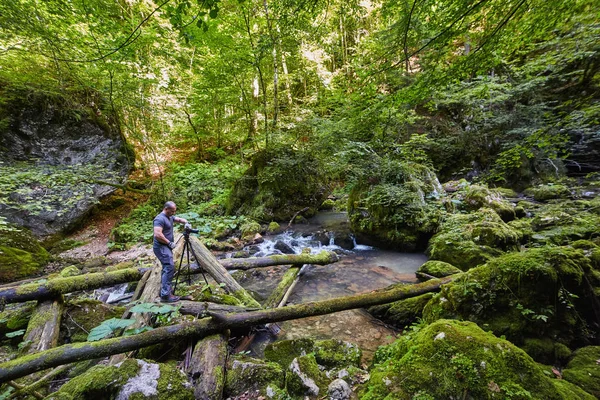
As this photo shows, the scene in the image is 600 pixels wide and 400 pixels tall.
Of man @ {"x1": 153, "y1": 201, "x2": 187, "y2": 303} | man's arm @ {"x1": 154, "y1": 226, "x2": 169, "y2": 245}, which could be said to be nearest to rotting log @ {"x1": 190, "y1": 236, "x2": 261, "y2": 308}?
man @ {"x1": 153, "y1": 201, "x2": 187, "y2": 303}

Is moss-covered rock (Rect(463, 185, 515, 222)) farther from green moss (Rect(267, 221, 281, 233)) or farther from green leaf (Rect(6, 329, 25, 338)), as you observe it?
green leaf (Rect(6, 329, 25, 338))

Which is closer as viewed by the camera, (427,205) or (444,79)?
(444,79)

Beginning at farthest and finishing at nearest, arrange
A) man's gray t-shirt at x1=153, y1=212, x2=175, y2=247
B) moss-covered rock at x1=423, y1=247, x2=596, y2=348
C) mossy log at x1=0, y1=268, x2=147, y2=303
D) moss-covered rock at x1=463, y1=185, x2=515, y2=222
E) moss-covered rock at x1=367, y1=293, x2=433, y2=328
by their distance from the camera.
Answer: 1. moss-covered rock at x1=463, y1=185, x2=515, y2=222
2. man's gray t-shirt at x1=153, y1=212, x2=175, y2=247
3. moss-covered rock at x1=367, y1=293, x2=433, y2=328
4. mossy log at x1=0, y1=268, x2=147, y2=303
5. moss-covered rock at x1=423, y1=247, x2=596, y2=348

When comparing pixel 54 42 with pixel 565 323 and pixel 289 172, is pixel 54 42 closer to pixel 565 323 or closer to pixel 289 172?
pixel 289 172

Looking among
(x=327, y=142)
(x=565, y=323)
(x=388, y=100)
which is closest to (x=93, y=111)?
(x=327, y=142)

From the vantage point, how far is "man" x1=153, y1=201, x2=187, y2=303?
460 cm

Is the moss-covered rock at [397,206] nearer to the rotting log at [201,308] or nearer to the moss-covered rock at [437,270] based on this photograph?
the moss-covered rock at [437,270]

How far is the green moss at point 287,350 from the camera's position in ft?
10.9

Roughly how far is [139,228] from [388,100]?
11.7 metres

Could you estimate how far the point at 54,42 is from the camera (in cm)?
807

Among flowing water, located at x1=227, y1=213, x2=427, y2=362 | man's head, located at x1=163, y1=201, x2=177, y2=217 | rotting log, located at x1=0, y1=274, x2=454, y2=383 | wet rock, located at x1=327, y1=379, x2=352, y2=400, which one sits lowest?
flowing water, located at x1=227, y1=213, x2=427, y2=362

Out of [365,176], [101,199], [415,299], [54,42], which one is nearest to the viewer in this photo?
[415,299]

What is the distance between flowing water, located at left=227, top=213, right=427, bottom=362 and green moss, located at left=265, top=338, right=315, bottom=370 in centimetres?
62

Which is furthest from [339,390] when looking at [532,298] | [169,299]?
[169,299]
